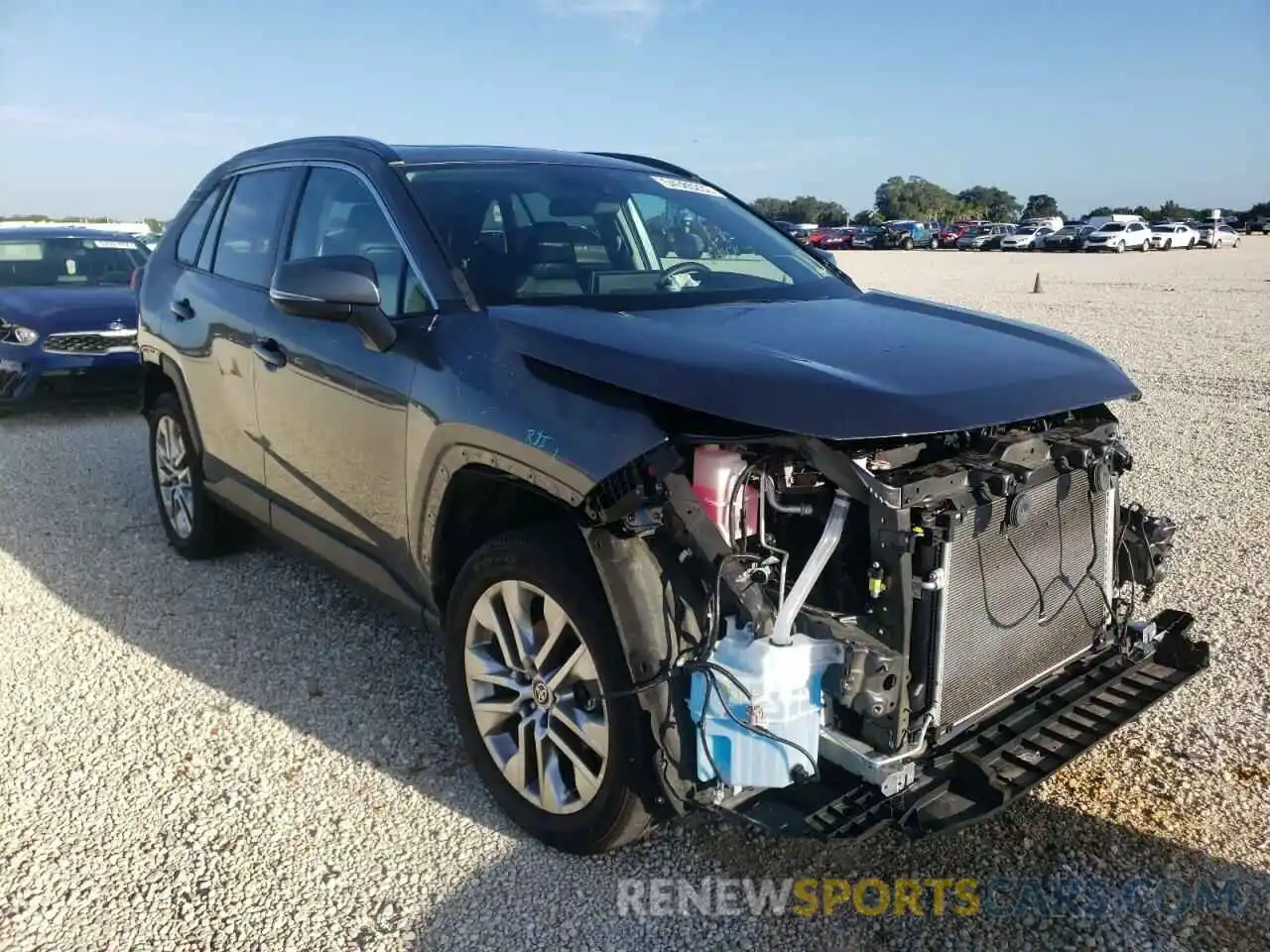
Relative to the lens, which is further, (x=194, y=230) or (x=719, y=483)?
(x=194, y=230)

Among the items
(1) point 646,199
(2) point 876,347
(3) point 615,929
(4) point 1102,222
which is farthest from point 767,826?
(4) point 1102,222

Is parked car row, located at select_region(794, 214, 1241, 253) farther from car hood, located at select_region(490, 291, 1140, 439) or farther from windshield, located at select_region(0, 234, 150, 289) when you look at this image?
car hood, located at select_region(490, 291, 1140, 439)

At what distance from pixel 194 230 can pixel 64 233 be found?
6441 millimetres

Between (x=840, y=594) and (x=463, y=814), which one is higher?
(x=840, y=594)

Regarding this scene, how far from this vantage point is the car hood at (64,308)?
8.81 m

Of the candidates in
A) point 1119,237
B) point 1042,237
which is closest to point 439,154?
point 1119,237

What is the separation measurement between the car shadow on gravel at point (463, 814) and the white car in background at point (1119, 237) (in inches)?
1952

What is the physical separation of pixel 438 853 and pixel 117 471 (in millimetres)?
5410

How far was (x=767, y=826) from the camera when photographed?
8.01 ft

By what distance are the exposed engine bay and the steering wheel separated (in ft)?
3.83

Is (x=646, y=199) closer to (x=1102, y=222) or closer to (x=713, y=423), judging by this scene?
(x=713, y=423)

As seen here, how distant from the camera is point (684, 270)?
3721 mm

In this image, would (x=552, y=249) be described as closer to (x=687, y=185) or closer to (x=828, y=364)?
(x=687, y=185)

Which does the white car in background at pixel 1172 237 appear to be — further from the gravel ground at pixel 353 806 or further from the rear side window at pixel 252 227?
the rear side window at pixel 252 227
